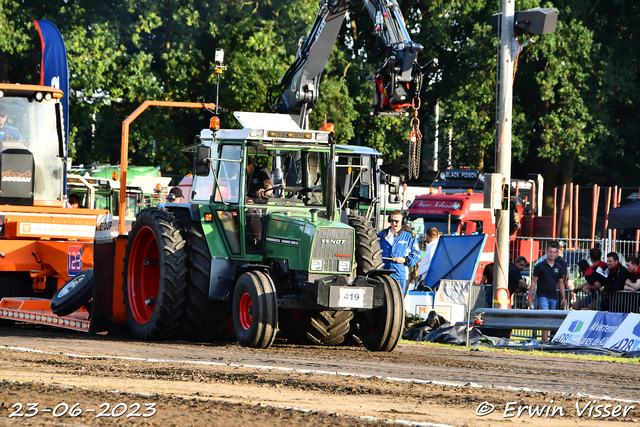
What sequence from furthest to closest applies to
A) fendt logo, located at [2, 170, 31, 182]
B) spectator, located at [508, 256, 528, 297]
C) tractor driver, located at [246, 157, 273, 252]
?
spectator, located at [508, 256, 528, 297], fendt logo, located at [2, 170, 31, 182], tractor driver, located at [246, 157, 273, 252]

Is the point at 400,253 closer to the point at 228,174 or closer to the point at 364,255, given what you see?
the point at 364,255

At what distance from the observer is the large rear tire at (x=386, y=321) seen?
9.51 meters

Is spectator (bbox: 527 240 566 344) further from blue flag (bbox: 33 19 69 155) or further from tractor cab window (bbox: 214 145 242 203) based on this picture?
blue flag (bbox: 33 19 69 155)

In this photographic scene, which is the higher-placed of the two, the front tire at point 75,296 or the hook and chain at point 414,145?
the hook and chain at point 414,145

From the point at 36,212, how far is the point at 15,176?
1.02m

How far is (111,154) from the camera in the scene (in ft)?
98.6

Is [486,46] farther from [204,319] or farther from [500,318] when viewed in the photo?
[204,319]

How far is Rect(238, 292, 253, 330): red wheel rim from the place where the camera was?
9.52 m

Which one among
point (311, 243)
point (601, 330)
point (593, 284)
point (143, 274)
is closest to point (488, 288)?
point (593, 284)

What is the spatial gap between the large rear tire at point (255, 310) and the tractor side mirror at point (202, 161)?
1357 mm

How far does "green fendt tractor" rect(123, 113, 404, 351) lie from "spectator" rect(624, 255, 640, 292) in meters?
6.30

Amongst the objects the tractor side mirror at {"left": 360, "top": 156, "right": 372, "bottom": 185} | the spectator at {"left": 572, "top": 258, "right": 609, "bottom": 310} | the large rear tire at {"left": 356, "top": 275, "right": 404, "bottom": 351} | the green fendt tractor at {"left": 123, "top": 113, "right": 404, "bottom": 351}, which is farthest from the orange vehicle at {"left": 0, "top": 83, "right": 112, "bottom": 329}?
the spectator at {"left": 572, "top": 258, "right": 609, "bottom": 310}

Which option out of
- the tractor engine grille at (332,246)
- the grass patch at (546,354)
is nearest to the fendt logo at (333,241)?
the tractor engine grille at (332,246)

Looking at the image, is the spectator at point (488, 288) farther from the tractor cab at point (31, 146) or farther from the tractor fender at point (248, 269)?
the tractor cab at point (31, 146)
